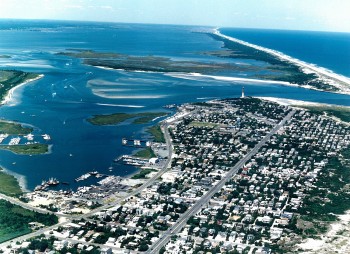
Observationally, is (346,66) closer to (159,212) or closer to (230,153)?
(230,153)

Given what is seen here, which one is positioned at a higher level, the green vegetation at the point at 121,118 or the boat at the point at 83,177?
the green vegetation at the point at 121,118

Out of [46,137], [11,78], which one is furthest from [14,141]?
[11,78]

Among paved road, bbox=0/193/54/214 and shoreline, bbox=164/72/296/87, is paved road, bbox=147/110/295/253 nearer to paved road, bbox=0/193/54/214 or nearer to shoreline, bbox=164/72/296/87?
paved road, bbox=0/193/54/214

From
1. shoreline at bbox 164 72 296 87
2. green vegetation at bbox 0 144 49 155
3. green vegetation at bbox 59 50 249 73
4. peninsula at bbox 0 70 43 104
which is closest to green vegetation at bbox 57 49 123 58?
green vegetation at bbox 59 50 249 73

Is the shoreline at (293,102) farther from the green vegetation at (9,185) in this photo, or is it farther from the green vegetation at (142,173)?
the green vegetation at (9,185)

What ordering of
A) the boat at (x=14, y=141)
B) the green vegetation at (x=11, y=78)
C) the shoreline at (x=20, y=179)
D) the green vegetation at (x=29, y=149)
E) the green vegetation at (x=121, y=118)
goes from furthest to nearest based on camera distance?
the green vegetation at (x=11, y=78), the green vegetation at (x=121, y=118), the boat at (x=14, y=141), the green vegetation at (x=29, y=149), the shoreline at (x=20, y=179)

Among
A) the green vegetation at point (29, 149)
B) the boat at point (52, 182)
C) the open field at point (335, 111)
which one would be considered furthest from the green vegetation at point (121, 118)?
the open field at point (335, 111)
